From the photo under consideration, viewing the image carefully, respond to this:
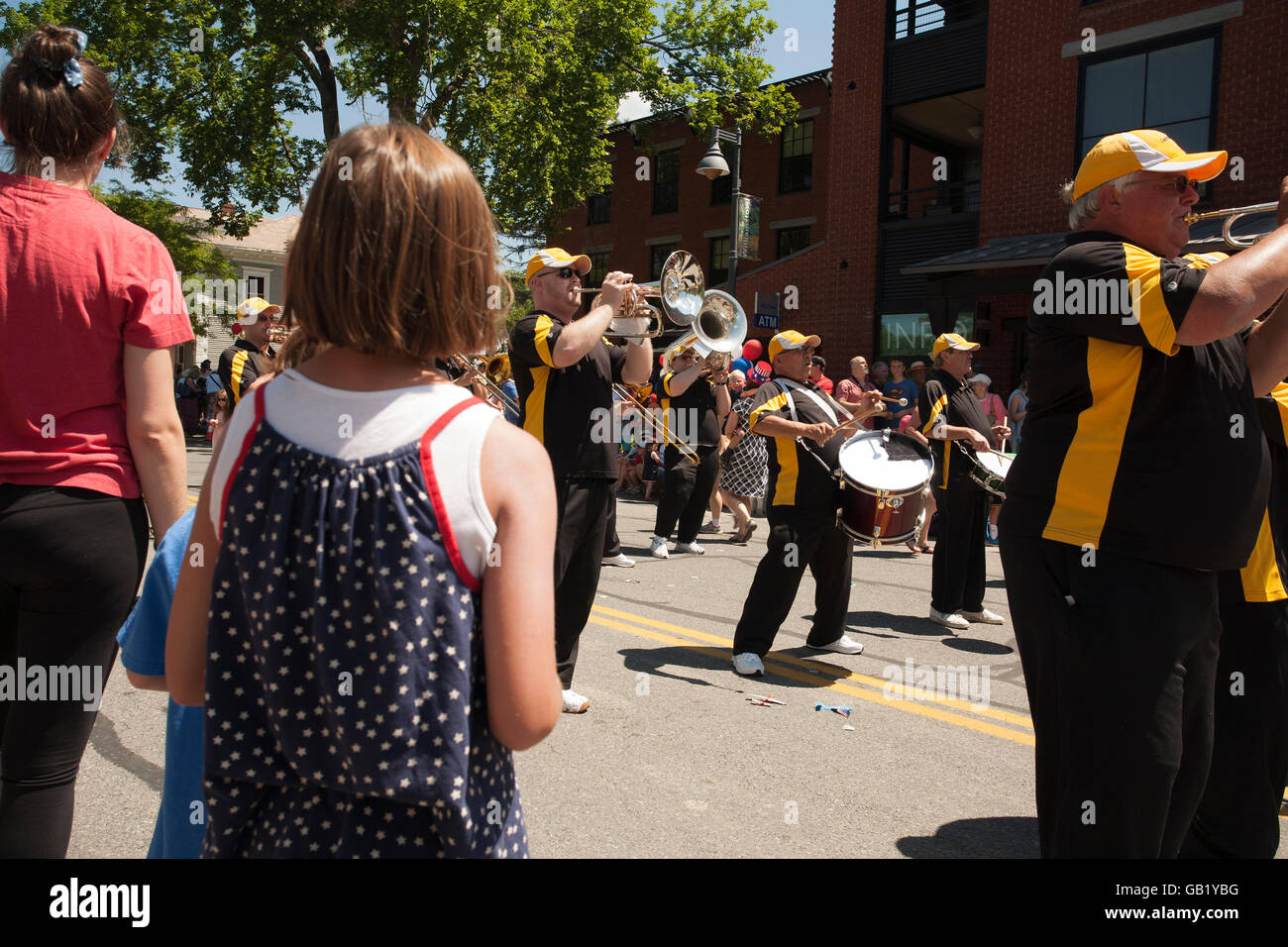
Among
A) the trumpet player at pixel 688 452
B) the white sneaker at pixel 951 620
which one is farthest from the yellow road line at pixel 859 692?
the trumpet player at pixel 688 452

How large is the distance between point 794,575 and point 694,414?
4.58 m

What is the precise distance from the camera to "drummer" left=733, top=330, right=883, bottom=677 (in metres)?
5.41

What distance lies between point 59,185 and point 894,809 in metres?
3.32

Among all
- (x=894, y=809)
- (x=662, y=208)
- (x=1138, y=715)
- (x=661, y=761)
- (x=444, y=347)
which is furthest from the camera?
(x=662, y=208)

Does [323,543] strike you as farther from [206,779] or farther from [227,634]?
[206,779]

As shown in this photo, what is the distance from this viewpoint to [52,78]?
221 cm

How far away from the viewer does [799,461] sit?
5.62m

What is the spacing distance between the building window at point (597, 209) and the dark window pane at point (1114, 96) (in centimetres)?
1777

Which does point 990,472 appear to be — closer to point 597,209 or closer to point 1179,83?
point 1179,83

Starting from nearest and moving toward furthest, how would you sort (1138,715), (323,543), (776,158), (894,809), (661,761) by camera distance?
(323,543) < (1138,715) < (894,809) < (661,761) < (776,158)

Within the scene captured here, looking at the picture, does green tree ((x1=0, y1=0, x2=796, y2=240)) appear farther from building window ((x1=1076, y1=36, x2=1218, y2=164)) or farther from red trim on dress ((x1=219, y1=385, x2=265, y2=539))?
red trim on dress ((x1=219, y1=385, x2=265, y2=539))

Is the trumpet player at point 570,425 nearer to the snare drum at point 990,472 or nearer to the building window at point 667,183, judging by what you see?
the snare drum at point 990,472
